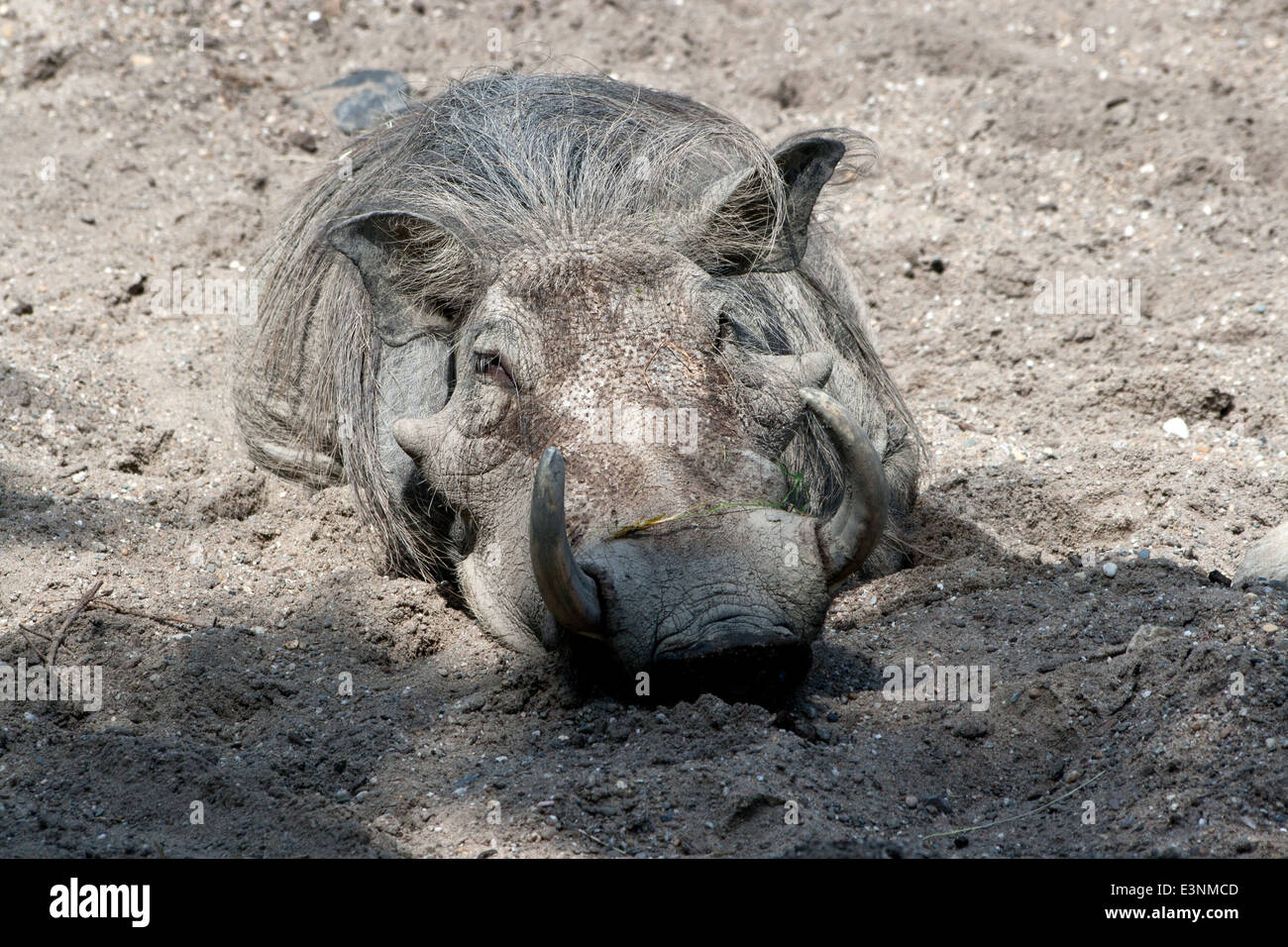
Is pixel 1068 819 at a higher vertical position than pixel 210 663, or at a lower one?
lower

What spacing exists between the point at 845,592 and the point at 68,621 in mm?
2193

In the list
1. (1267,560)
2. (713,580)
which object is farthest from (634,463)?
(1267,560)

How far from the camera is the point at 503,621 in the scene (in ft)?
11.6

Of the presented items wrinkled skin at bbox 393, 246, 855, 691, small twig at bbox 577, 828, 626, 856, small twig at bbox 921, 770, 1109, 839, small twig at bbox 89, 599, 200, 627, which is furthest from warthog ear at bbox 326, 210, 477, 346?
small twig at bbox 921, 770, 1109, 839

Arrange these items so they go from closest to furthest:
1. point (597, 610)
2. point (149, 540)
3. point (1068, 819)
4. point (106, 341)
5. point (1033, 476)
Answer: point (1068, 819) < point (597, 610) < point (149, 540) < point (1033, 476) < point (106, 341)

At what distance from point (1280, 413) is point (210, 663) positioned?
3.83m

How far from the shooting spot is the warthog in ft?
9.59

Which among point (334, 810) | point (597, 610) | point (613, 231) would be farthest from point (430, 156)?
point (334, 810)

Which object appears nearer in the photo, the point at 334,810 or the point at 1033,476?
the point at 334,810

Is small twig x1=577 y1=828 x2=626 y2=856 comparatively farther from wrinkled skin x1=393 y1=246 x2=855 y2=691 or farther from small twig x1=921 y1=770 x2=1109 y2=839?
small twig x1=921 y1=770 x2=1109 y2=839

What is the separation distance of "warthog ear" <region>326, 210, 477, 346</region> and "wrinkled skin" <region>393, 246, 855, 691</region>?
15cm

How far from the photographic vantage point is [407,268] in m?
3.83

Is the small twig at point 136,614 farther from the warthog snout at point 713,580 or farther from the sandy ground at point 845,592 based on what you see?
the warthog snout at point 713,580

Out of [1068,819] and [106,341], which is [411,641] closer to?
[1068,819]
